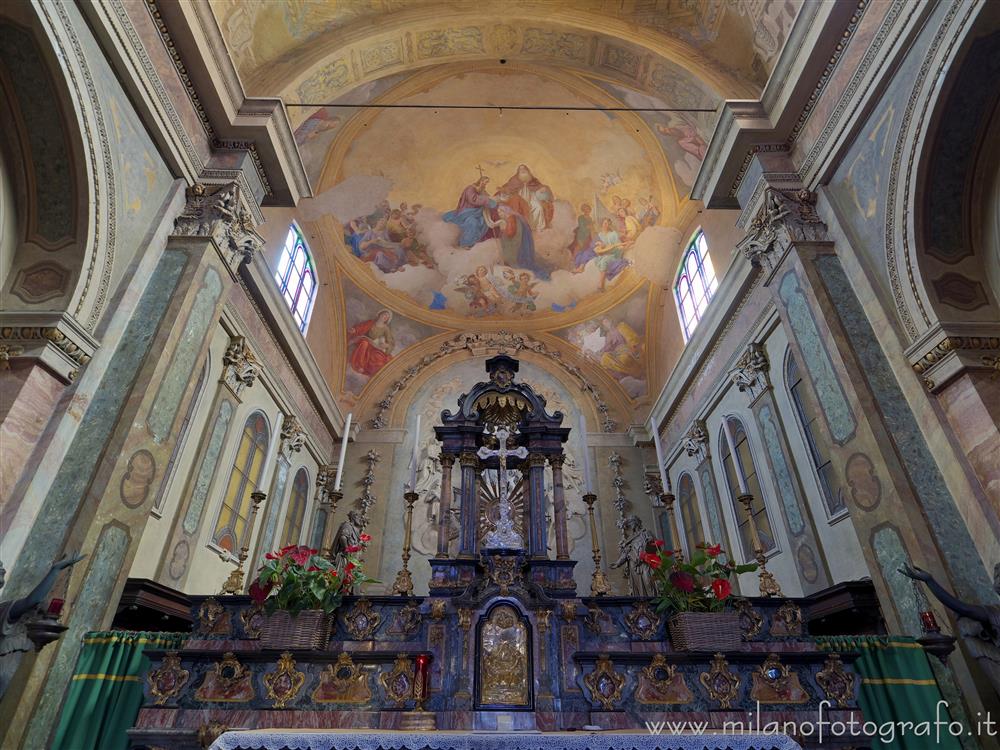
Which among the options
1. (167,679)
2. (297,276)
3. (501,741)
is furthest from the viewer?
(297,276)

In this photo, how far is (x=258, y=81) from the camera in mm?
10461

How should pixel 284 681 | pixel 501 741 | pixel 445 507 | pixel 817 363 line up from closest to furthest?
pixel 501 741
pixel 284 681
pixel 445 507
pixel 817 363

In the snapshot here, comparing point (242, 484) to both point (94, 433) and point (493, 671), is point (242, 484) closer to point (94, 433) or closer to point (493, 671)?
point (94, 433)

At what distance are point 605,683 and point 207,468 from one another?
7157 millimetres

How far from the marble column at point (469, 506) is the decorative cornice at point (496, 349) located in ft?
32.4

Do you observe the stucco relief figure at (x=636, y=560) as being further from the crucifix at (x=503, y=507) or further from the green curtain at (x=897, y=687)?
the green curtain at (x=897, y=687)

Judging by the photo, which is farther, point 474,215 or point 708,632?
point 474,215

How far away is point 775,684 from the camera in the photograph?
15.5ft

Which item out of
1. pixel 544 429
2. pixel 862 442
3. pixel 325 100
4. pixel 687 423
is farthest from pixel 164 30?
pixel 687 423

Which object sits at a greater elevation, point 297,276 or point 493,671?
point 297,276

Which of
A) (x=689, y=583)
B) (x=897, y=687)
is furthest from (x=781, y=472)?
(x=689, y=583)

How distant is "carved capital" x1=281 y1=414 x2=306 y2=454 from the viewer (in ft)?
40.0

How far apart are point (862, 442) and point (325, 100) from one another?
1116 centimetres

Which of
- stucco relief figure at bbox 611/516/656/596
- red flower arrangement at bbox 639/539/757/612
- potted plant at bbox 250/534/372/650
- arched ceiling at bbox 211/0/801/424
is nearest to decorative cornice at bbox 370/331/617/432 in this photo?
arched ceiling at bbox 211/0/801/424
